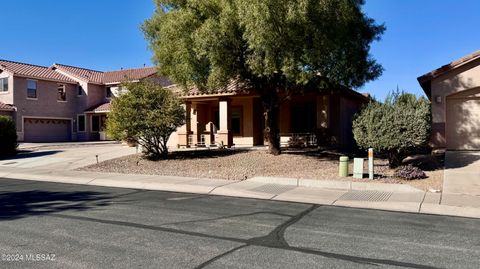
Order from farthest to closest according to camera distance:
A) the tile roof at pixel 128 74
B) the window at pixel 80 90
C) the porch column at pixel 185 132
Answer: the window at pixel 80 90 → the tile roof at pixel 128 74 → the porch column at pixel 185 132

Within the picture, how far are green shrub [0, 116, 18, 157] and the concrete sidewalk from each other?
794 centimetres

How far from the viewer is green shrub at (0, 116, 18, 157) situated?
22.9m

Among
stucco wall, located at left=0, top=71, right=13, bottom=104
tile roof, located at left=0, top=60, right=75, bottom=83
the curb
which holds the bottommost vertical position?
the curb

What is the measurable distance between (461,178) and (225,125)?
12638 millimetres

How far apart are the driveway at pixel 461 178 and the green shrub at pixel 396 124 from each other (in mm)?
1396

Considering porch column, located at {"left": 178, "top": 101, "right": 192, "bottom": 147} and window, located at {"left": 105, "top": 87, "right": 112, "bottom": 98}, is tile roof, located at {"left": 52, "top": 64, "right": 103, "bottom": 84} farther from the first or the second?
porch column, located at {"left": 178, "top": 101, "right": 192, "bottom": 147}

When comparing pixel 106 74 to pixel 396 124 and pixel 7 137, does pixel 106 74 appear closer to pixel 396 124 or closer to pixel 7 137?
pixel 7 137

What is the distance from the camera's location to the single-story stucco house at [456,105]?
17.0 meters

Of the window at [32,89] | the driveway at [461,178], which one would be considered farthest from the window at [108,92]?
the driveway at [461,178]

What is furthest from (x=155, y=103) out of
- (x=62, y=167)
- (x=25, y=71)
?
(x=25, y=71)

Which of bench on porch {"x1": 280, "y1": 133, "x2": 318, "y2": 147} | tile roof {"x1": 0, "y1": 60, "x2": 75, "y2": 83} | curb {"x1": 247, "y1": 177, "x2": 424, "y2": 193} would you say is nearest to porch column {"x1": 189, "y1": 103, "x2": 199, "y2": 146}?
bench on porch {"x1": 280, "y1": 133, "x2": 318, "y2": 147}

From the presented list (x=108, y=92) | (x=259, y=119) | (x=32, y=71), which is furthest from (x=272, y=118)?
(x=32, y=71)

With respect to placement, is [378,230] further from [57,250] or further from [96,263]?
[57,250]

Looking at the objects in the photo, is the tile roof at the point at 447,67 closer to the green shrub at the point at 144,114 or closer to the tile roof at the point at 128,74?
the green shrub at the point at 144,114
